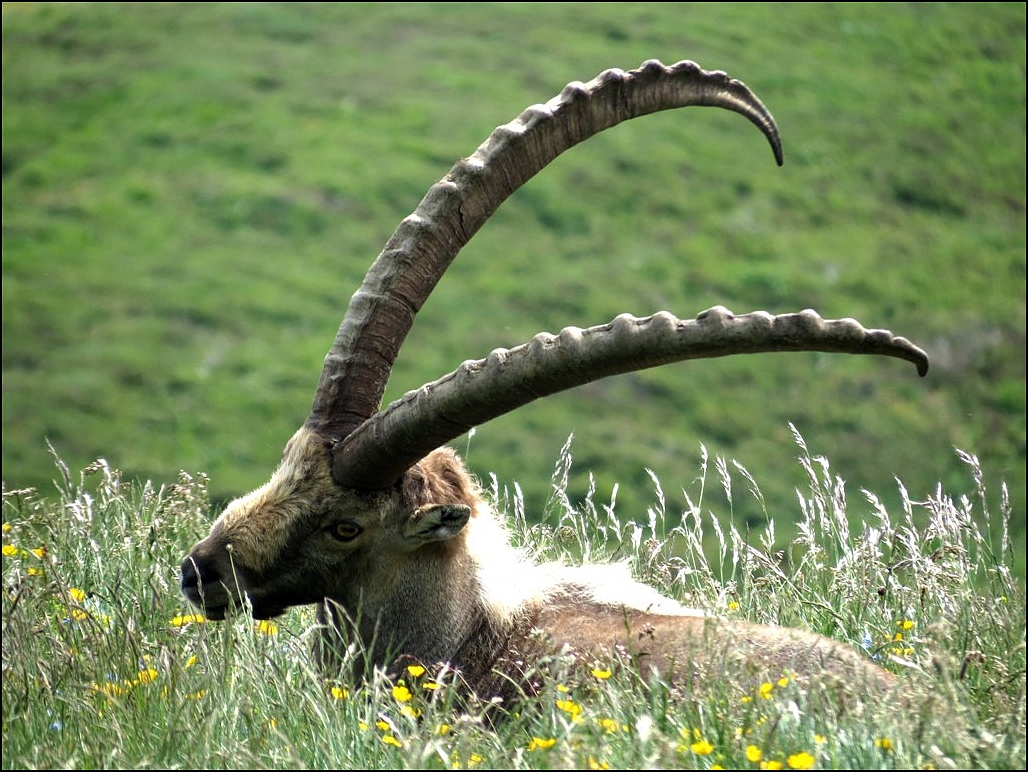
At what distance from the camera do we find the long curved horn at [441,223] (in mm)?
5746

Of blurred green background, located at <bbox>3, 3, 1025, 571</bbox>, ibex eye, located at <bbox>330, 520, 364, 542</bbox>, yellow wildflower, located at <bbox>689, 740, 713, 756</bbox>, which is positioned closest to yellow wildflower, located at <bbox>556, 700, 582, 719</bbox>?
A: yellow wildflower, located at <bbox>689, 740, 713, 756</bbox>

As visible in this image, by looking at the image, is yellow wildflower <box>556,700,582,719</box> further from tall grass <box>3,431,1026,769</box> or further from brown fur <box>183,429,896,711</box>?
brown fur <box>183,429,896,711</box>

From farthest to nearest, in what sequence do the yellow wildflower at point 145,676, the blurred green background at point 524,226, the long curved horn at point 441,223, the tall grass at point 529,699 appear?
1. the blurred green background at point 524,226
2. the long curved horn at point 441,223
3. the yellow wildflower at point 145,676
4. the tall grass at point 529,699

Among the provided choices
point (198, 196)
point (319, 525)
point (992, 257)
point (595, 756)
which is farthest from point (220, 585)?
point (992, 257)

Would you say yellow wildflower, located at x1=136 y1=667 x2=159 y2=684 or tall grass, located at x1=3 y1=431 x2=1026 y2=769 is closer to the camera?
tall grass, located at x1=3 y1=431 x2=1026 y2=769

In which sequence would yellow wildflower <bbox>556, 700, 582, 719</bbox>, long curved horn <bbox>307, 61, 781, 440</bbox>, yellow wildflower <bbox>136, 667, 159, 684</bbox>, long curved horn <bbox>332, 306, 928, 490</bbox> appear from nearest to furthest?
long curved horn <bbox>332, 306, 928, 490</bbox> < yellow wildflower <bbox>556, 700, 582, 719</bbox> < yellow wildflower <bbox>136, 667, 159, 684</bbox> < long curved horn <bbox>307, 61, 781, 440</bbox>

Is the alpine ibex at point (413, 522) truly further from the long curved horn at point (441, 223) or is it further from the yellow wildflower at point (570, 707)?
the yellow wildflower at point (570, 707)

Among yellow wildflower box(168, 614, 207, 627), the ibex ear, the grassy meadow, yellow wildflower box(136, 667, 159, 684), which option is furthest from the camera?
the grassy meadow

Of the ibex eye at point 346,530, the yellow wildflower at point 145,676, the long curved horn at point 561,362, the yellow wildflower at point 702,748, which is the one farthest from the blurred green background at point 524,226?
the yellow wildflower at point 702,748

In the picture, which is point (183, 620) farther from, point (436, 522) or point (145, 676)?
point (436, 522)

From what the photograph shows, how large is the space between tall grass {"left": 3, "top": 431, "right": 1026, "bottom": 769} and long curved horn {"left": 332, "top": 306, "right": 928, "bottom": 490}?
2.89ft

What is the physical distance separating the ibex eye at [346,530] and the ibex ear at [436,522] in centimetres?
20

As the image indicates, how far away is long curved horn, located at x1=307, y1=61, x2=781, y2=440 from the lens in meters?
5.75

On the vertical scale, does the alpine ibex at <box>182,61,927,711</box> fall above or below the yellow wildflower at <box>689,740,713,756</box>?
above
